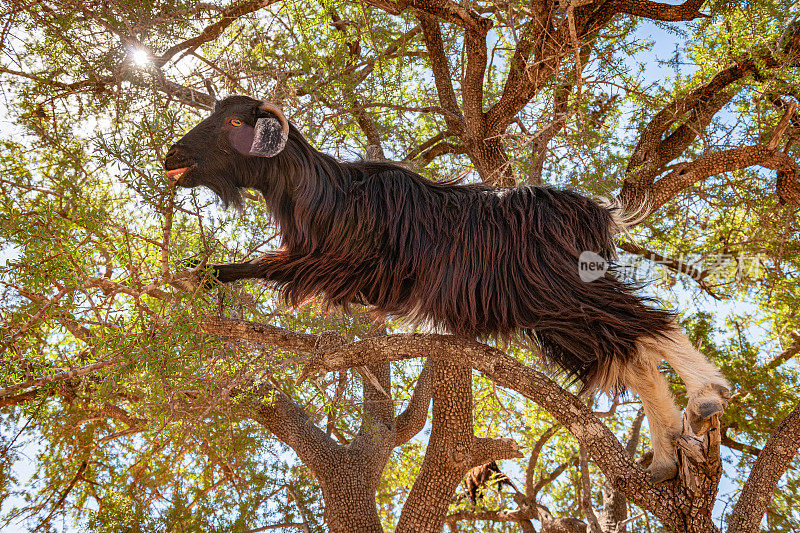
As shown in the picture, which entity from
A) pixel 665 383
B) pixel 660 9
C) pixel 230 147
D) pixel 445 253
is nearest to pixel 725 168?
pixel 660 9

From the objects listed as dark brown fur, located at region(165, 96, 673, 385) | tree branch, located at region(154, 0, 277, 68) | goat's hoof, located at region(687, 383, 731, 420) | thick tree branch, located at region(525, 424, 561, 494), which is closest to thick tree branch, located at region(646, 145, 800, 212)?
dark brown fur, located at region(165, 96, 673, 385)

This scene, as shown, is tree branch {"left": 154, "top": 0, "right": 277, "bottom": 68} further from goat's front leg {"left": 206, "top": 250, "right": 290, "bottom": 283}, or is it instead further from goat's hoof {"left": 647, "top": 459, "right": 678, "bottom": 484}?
goat's hoof {"left": 647, "top": 459, "right": 678, "bottom": 484}

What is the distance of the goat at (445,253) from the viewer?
303 centimetres

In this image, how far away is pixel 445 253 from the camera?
3223mm

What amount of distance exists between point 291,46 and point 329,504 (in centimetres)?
359

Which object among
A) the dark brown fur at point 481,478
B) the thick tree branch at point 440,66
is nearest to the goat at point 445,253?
the thick tree branch at point 440,66

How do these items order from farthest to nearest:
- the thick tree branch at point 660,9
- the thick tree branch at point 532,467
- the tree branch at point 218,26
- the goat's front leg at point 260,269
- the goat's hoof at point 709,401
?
the thick tree branch at point 532,467 < the thick tree branch at point 660,9 < the tree branch at point 218,26 < the goat's front leg at point 260,269 < the goat's hoof at point 709,401

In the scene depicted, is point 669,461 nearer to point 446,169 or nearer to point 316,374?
point 316,374

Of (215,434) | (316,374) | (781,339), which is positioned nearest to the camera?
(316,374)

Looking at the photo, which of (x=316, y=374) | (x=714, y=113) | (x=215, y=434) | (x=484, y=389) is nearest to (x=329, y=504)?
(x=215, y=434)

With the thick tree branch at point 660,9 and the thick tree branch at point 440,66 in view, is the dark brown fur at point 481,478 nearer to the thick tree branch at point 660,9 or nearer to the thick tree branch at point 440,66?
the thick tree branch at point 440,66

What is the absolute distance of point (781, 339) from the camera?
233 inches

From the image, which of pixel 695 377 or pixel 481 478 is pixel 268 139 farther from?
pixel 481 478

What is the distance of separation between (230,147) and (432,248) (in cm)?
115
